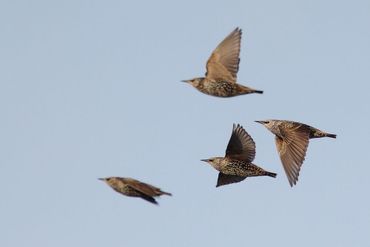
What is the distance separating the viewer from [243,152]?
22250 mm

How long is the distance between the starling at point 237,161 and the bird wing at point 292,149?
34.9 inches

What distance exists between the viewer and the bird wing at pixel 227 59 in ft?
71.6

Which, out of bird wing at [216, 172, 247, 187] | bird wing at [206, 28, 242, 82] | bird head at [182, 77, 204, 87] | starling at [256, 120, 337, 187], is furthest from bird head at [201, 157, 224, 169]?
bird wing at [206, 28, 242, 82]

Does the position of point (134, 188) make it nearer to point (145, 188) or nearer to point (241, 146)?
point (145, 188)

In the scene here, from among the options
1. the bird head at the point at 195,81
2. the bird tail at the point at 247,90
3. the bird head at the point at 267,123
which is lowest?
the bird head at the point at 267,123

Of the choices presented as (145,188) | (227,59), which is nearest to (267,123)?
(227,59)

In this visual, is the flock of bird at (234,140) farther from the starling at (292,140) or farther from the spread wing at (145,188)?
the spread wing at (145,188)

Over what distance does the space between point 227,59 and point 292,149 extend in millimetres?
3306

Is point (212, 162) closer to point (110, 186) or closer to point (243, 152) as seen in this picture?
point (243, 152)

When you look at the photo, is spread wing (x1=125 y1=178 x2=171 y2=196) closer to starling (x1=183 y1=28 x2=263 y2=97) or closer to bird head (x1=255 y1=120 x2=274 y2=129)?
starling (x1=183 y1=28 x2=263 y2=97)

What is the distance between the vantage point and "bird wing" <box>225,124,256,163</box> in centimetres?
2219

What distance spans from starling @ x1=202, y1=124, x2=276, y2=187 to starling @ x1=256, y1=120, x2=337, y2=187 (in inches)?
36.9

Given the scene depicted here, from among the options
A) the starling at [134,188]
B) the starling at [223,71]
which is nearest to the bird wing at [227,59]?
the starling at [223,71]

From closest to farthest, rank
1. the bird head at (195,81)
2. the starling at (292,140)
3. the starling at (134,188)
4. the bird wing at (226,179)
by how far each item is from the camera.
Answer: the starling at (134,188)
the starling at (292,140)
the bird head at (195,81)
the bird wing at (226,179)
